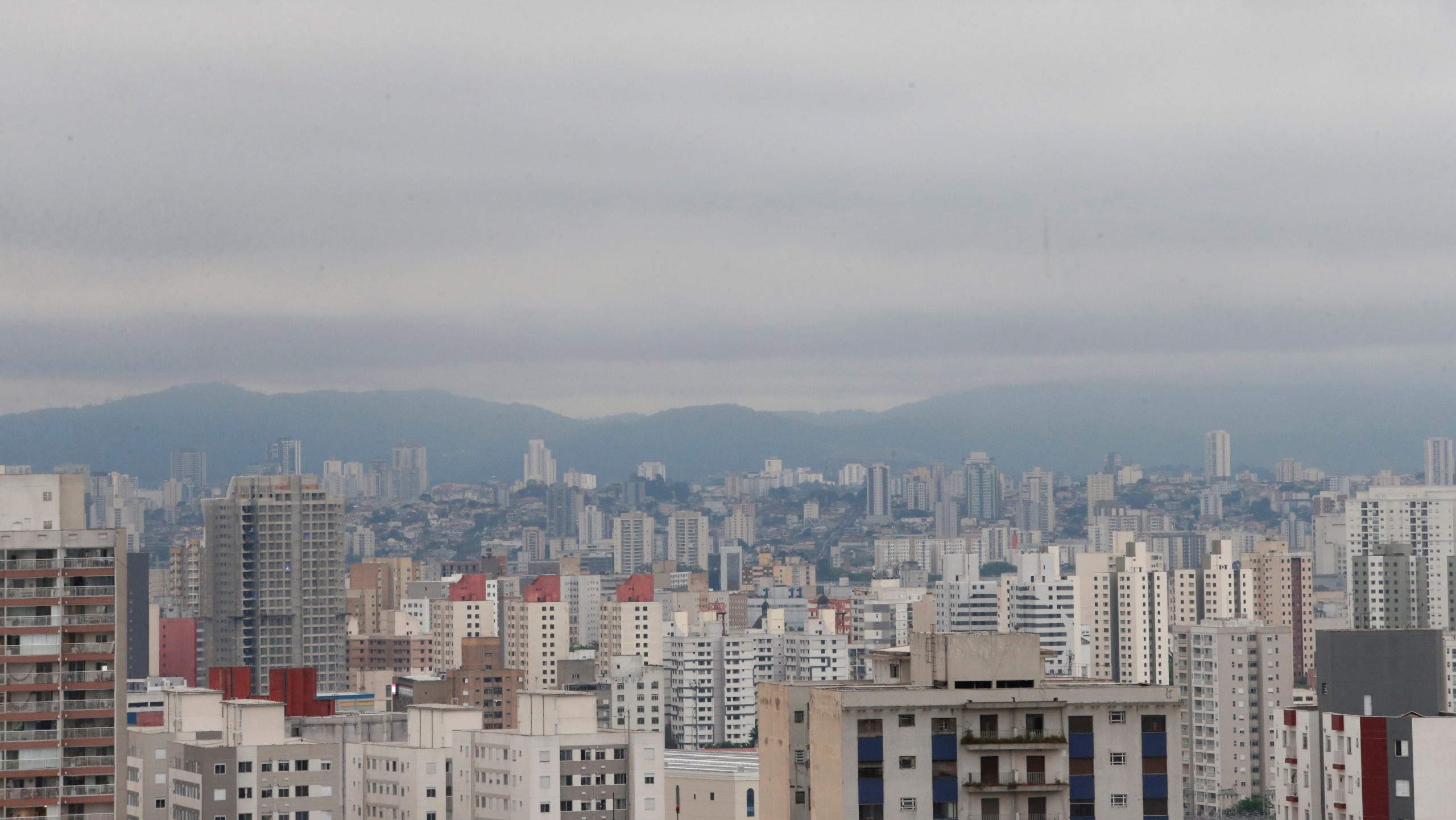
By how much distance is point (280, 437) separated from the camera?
394ft

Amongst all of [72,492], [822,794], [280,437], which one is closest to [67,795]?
[72,492]

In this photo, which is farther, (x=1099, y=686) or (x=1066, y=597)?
(x=1066, y=597)

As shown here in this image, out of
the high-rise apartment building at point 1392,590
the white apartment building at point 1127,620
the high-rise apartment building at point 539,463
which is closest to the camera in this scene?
the white apartment building at point 1127,620

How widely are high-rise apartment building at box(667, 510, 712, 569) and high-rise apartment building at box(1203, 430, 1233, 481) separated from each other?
32360 mm

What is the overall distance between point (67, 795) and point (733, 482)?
14022cm

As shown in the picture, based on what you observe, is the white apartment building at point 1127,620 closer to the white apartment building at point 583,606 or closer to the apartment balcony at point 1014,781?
the white apartment building at point 583,606

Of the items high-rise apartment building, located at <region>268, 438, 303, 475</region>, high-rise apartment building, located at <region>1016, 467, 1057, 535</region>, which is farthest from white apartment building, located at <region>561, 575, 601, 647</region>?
high-rise apartment building, located at <region>1016, 467, 1057, 535</region>

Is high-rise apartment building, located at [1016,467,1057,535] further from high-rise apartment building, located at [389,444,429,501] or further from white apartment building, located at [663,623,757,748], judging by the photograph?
white apartment building, located at [663,623,757,748]

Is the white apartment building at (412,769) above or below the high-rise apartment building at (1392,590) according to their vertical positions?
below

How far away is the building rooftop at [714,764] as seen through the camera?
1289 inches

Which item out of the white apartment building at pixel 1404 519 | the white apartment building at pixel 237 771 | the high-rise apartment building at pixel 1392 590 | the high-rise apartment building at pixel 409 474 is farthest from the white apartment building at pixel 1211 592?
the high-rise apartment building at pixel 409 474

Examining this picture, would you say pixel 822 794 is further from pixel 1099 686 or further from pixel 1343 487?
pixel 1343 487

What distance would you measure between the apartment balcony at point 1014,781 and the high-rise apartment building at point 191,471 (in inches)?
2651

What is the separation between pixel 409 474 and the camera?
131625mm
